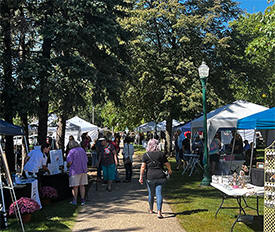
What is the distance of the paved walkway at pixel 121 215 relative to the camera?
6.54 meters

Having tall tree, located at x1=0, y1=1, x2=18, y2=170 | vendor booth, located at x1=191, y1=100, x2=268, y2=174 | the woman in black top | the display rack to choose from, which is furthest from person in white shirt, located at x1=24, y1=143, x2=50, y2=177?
vendor booth, located at x1=191, y1=100, x2=268, y2=174

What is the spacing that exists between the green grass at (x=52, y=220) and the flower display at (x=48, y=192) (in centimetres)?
26

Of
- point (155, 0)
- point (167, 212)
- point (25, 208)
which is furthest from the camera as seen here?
point (155, 0)

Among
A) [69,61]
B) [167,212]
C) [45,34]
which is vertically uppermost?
[45,34]

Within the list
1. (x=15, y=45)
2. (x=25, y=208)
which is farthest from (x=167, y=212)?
(x=15, y=45)

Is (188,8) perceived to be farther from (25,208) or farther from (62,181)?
(25,208)

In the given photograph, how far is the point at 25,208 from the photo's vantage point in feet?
22.4

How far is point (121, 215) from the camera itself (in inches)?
297

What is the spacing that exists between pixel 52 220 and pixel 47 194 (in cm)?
174

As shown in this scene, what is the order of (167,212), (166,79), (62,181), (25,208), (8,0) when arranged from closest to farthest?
(25,208)
(167,212)
(62,181)
(8,0)
(166,79)

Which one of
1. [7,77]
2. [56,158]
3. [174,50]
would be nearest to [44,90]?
[7,77]

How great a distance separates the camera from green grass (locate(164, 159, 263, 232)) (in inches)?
259

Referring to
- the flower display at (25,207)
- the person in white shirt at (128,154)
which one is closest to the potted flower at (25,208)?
the flower display at (25,207)

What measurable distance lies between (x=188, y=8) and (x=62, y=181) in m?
18.7
